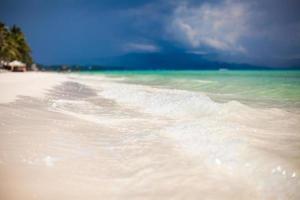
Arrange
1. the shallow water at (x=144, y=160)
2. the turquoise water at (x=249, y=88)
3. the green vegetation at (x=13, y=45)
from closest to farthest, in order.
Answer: the shallow water at (x=144, y=160)
the turquoise water at (x=249, y=88)
the green vegetation at (x=13, y=45)

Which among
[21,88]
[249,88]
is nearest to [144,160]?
[21,88]

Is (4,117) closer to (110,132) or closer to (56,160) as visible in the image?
(110,132)

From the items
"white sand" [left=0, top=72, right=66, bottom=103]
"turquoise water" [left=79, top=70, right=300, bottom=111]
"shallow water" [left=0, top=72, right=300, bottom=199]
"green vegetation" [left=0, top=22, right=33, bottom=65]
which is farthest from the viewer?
"green vegetation" [left=0, top=22, right=33, bottom=65]

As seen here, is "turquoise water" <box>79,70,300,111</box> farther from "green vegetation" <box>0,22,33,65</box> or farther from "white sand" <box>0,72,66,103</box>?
"green vegetation" <box>0,22,33,65</box>

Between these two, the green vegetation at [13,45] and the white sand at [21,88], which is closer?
the white sand at [21,88]

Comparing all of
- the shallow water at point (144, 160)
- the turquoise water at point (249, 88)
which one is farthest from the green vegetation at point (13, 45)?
the shallow water at point (144, 160)

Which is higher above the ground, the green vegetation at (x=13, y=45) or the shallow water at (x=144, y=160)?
the green vegetation at (x=13, y=45)

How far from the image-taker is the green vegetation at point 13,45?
1581 inches

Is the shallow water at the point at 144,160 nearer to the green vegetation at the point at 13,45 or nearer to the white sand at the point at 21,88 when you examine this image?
the white sand at the point at 21,88

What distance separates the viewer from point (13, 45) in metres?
44.5

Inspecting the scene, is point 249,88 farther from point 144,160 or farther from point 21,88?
point 144,160

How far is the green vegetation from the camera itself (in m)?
40.2

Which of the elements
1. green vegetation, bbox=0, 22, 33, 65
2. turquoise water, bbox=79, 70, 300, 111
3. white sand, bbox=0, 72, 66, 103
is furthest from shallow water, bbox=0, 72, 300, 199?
green vegetation, bbox=0, 22, 33, 65

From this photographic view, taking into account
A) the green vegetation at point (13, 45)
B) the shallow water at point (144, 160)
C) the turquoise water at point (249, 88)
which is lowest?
the shallow water at point (144, 160)
